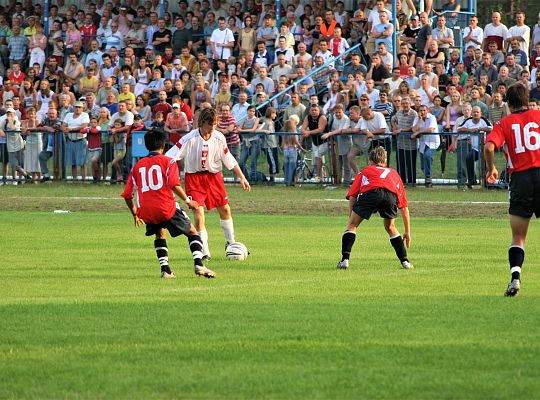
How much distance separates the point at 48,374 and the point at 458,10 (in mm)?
26217

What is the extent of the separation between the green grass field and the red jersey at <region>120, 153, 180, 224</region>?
2.17ft

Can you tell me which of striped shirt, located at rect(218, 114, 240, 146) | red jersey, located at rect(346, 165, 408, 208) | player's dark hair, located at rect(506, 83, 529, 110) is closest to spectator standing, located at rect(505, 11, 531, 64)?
striped shirt, located at rect(218, 114, 240, 146)

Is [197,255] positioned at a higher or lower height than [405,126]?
lower

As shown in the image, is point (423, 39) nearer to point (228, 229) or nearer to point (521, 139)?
point (228, 229)

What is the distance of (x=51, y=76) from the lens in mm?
32906

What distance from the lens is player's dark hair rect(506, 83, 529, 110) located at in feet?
34.0

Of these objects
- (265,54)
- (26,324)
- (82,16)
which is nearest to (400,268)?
(26,324)

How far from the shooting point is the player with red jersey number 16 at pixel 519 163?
10.4 metres

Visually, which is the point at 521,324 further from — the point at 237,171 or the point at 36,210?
the point at 36,210

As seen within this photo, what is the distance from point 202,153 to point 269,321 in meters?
5.32

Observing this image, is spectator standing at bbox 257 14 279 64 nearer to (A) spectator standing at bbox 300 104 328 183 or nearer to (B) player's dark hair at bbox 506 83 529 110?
(A) spectator standing at bbox 300 104 328 183

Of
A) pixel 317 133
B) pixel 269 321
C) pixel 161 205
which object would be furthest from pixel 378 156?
pixel 317 133

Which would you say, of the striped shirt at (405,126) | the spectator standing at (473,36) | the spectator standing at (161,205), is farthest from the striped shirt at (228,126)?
the spectator standing at (161,205)

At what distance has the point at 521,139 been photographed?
1048 centimetres
